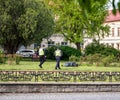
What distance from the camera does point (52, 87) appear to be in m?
17.8

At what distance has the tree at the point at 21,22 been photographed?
44531 mm

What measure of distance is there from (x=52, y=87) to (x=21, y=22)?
90.5 ft

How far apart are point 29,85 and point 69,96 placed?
6.29 feet

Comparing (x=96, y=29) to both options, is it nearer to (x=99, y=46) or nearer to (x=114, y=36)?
(x=99, y=46)

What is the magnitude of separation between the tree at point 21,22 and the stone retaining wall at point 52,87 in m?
26.5

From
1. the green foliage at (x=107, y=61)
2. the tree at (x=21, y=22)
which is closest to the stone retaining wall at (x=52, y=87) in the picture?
the green foliage at (x=107, y=61)

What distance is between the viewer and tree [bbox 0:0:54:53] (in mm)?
44531

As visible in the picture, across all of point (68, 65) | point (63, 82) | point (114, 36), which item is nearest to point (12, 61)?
point (68, 65)

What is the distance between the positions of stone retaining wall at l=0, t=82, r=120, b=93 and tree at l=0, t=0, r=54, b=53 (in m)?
26.5

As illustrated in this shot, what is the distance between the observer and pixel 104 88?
18188mm

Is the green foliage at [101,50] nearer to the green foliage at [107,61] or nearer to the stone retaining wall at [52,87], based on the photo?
the green foliage at [107,61]

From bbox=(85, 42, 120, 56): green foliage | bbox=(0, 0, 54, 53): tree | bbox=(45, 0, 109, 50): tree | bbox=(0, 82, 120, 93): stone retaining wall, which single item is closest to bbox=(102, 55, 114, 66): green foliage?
bbox=(85, 42, 120, 56): green foliage

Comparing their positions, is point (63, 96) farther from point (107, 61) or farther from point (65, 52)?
Result: point (65, 52)

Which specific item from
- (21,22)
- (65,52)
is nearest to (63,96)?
(21,22)
